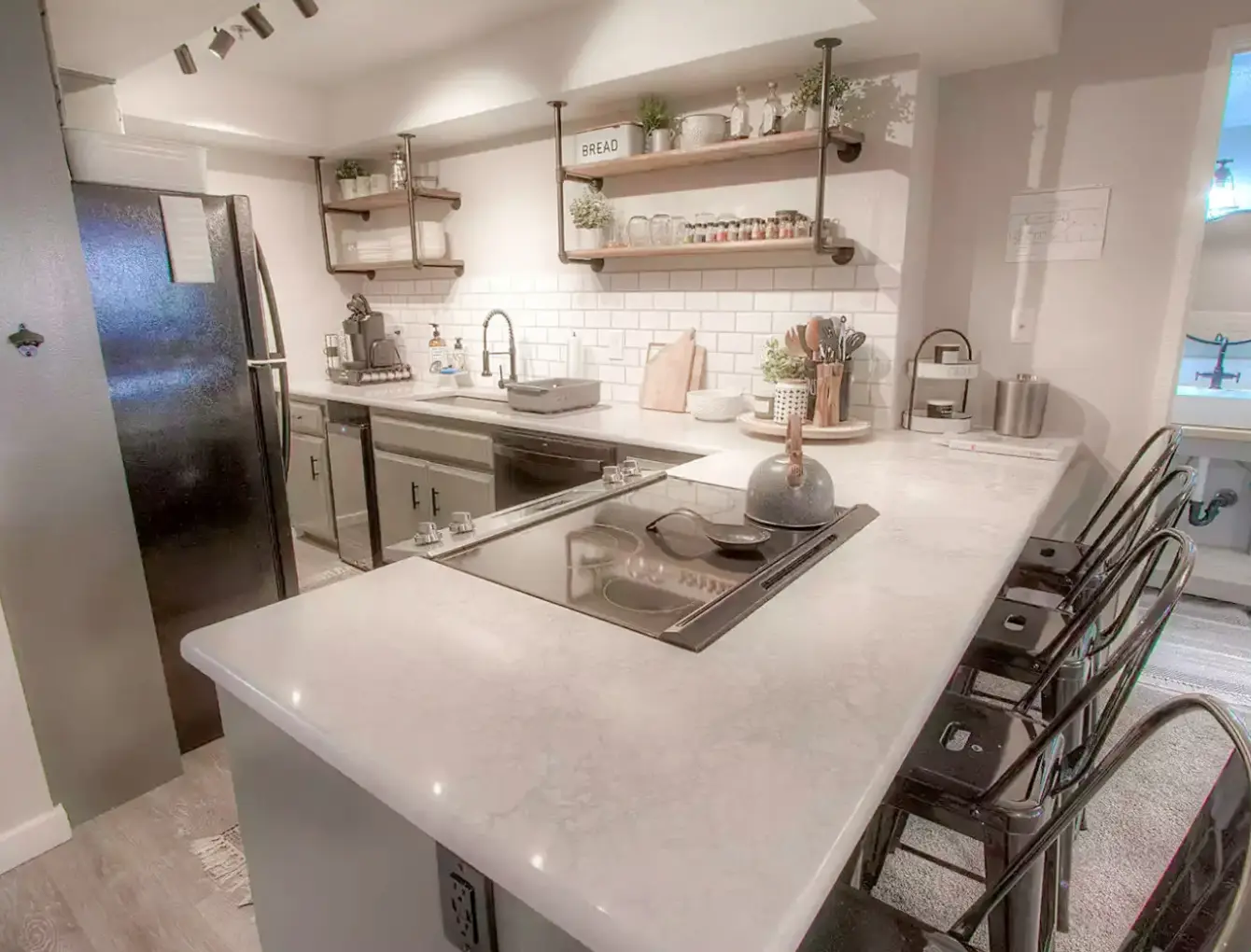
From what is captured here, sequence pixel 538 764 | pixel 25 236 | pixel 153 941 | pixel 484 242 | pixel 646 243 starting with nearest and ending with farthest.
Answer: pixel 538 764, pixel 153 941, pixel 25 236, pixel 646 243, pixel 484 242

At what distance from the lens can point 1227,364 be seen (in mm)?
3996

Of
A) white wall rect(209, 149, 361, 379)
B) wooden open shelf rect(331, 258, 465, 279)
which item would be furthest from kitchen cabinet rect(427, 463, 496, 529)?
white wall rect(209, 149, 361, 379)

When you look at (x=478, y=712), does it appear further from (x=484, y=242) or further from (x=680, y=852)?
(x=484, y=242)

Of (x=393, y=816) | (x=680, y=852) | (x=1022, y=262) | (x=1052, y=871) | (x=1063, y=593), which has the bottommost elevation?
(x=1052, y=871)

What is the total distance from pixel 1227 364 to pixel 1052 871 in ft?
12.8

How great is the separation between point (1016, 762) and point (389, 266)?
4033 millimetres

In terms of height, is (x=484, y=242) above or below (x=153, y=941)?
above

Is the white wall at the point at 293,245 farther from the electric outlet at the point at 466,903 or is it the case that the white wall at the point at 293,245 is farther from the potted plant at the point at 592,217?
the electric outlet at the point at 466,903

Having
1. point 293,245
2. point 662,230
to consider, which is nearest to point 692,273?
point 662,230

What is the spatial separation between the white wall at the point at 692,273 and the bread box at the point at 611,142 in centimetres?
23

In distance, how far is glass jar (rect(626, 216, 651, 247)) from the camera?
311 centimetres

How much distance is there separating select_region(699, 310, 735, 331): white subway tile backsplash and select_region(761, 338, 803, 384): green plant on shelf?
1.40 ft

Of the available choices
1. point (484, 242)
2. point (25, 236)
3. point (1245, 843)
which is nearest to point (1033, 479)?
point (1245, 843)

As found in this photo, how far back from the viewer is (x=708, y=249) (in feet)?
9.15
